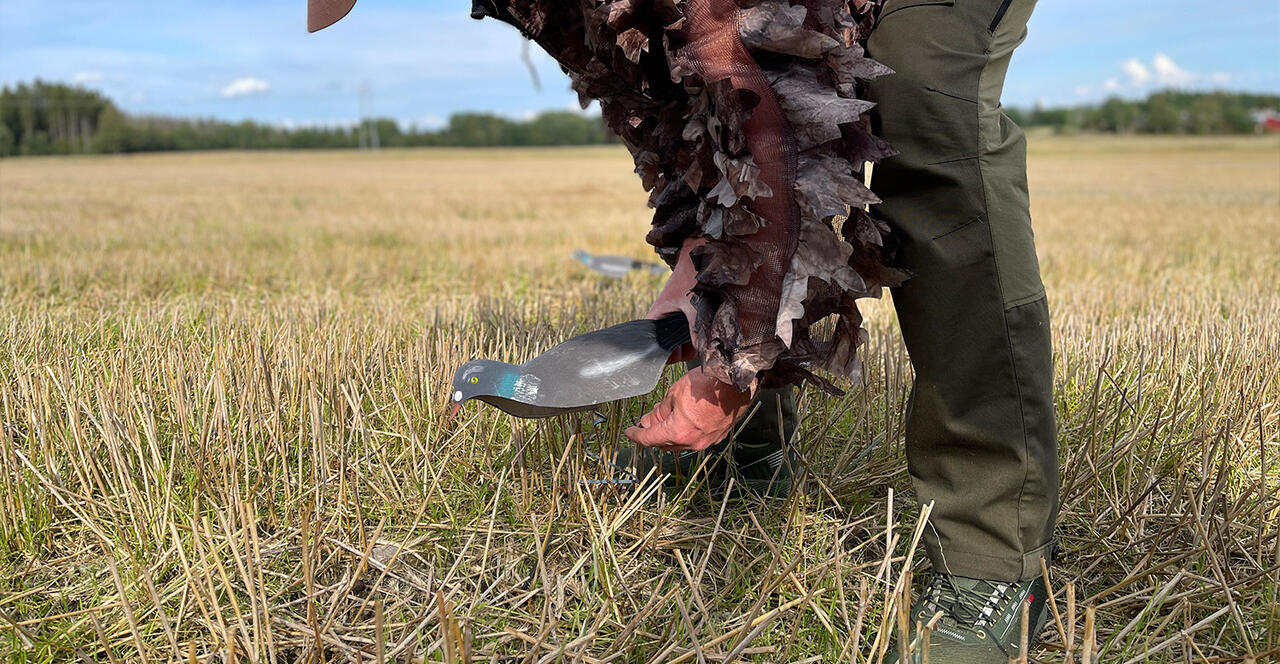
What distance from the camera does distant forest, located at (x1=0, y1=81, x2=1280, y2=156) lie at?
60.7m

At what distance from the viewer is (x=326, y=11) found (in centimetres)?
148

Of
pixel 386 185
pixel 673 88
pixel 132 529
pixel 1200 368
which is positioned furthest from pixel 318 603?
pixel 386 185

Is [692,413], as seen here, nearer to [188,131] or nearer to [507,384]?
[507,384]

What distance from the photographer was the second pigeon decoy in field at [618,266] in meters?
6.02

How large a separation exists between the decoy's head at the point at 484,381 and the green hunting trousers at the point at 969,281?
72 cm

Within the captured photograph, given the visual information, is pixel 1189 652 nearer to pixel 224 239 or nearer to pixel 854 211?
pixel 854 211

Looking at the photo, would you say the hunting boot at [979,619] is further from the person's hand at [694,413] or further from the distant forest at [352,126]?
the distant forest at [352,126]

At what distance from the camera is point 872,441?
91.3 inches

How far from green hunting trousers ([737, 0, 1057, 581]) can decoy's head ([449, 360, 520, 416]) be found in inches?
28.2

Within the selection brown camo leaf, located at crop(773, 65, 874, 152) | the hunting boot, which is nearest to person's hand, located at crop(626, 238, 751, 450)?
brown camo leaf, located at crop(773, 65, 874, 152)

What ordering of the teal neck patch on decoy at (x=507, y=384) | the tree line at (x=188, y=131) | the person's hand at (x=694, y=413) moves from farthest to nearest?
the tree line at (x=188, y=131), the person's hand at (x=694, y=413), the teal neck patch on decoy at (x=507, y=384)

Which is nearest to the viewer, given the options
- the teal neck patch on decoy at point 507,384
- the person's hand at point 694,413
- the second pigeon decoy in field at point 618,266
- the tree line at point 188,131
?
the teal neck patch on decoy at point 507,384

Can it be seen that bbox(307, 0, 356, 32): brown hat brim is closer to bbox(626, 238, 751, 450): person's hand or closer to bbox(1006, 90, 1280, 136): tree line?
bbox(626, 238, 751, 450): person's hand

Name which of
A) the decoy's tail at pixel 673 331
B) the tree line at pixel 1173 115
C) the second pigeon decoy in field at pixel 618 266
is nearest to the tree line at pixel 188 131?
the tree line at pixel 1173 115
